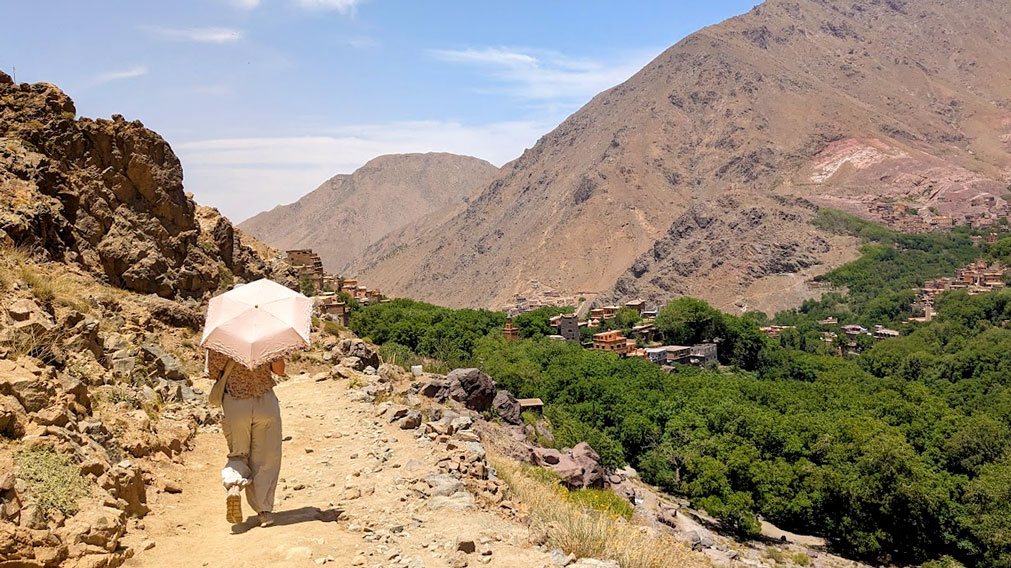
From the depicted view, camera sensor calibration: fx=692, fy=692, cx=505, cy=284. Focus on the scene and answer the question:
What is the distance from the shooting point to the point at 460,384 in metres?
16.6

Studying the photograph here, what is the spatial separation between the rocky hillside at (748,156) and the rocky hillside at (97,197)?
81.9 meters

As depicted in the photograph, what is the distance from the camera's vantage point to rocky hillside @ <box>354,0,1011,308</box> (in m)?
103

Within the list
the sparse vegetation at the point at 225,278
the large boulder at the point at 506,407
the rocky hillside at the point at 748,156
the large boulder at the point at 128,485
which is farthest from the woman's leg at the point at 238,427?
the rocky hillside at the point at 748,156

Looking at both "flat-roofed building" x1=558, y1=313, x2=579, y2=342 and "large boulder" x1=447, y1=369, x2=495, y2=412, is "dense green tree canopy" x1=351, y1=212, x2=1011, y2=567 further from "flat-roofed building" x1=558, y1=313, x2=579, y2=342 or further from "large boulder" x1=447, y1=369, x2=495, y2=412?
"large boulder" x1=447, y1=369, x2=495, y2=412

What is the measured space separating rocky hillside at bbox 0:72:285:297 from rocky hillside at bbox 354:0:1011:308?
8192 centimetres

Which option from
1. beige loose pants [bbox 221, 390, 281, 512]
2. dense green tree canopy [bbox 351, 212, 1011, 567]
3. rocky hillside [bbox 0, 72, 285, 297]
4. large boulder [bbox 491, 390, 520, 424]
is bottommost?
dense green tree canopy [bbox 351, 212, 1011, 567]

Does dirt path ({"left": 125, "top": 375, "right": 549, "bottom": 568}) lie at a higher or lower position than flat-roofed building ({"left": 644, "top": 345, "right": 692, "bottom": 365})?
higher

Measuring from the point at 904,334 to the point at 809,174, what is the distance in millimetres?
59826

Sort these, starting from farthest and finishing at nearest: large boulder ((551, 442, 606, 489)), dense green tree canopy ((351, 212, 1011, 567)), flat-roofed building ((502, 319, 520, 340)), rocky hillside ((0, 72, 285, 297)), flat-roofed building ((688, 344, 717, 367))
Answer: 1. flat-roofed building ((688, 344, 717, 367))
2. flat-roofed building ((502, 319, 520, 340))
3. dense green tree canopy ((351, 212, 1011, 567))
4. large boulder ((551, 442, 606, 489))
5. rocky hillside ((0, 72, 285, 297))

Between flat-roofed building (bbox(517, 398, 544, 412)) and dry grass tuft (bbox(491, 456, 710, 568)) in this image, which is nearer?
dry grass tuft (bbox(491, 456, 710, 568))

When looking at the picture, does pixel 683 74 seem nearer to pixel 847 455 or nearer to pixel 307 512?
pixel 847 455

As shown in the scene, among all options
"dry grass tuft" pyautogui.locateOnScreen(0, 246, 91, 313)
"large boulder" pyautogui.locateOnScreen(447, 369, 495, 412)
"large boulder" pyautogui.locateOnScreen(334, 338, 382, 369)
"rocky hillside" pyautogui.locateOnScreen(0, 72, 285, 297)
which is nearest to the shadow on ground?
"dry grass tuft" pyautogui.locateOnScreen(0, 246, 91, 313)

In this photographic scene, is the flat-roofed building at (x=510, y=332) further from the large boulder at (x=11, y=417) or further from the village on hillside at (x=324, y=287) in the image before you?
the large boulder at (x=11, y=417)

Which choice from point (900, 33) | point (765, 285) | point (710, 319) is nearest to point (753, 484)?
point (710, 319)
